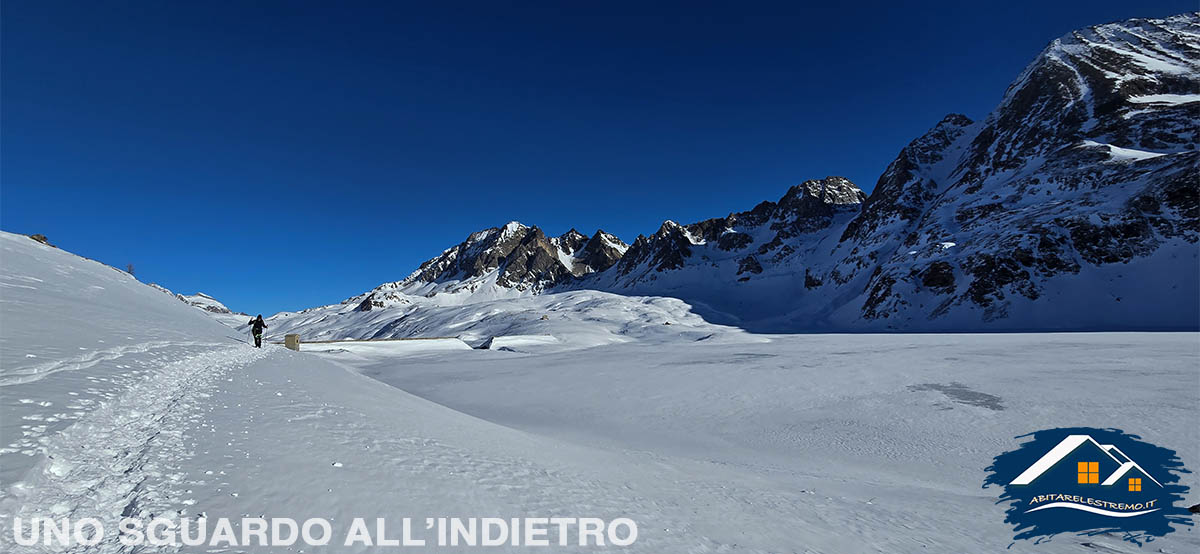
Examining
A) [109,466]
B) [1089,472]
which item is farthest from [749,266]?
[109,466]

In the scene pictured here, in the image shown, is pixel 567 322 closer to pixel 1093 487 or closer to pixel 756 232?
pixel 1093 487

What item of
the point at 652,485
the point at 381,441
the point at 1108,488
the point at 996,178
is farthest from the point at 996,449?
the point at 996,178

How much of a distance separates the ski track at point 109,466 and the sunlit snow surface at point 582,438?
0.02 m

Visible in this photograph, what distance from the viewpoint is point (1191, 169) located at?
42156mm

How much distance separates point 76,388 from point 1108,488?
12.6 meters

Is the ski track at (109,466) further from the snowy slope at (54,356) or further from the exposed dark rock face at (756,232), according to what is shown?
the exposed dark rock face at (756,232)

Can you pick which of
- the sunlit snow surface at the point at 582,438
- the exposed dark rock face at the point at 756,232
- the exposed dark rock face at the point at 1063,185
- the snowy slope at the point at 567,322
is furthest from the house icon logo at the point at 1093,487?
the exposed dark rock face at the point at 756,232

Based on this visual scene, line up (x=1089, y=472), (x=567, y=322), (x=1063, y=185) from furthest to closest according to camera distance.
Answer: (x=1063, y=185)
(x=567, y=322)
(x=1089, y=472)

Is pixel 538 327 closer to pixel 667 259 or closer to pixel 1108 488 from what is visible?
pixel 1108 488

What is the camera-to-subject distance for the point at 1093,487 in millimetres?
5477

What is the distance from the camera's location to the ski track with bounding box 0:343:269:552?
272 centimetres

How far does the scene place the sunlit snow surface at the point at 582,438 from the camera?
3412mm

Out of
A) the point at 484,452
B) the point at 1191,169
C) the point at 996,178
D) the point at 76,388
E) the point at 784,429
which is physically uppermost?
the point at 996,178

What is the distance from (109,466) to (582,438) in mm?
6898
